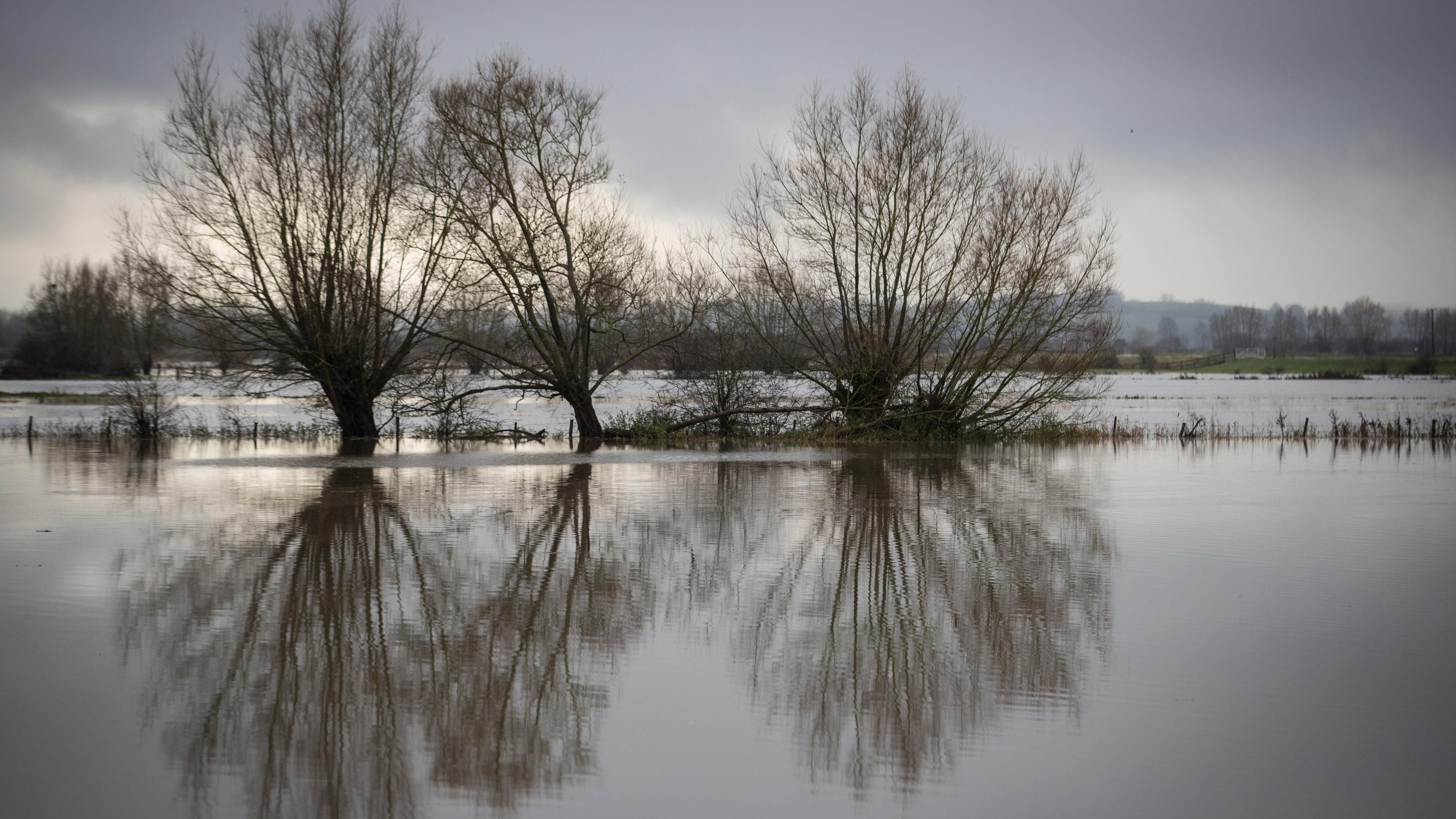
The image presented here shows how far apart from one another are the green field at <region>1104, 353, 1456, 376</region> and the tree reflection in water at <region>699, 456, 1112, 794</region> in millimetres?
91905

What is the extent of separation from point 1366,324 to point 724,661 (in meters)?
160

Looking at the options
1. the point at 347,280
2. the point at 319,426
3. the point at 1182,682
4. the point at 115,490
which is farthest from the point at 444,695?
the point at 319,426

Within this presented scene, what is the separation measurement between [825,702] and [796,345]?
2482cm

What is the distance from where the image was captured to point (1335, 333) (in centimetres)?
15250

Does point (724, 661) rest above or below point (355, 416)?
below

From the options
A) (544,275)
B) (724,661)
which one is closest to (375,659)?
(724,661)

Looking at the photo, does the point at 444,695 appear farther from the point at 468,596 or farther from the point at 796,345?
the point at 796,345

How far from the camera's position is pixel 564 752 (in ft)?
Answer: 19.3

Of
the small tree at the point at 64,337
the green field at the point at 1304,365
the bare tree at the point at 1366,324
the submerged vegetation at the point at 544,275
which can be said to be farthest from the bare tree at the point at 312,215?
the bare tree at the point at 1366,324

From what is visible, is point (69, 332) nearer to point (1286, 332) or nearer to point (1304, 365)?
point (1304, 365)

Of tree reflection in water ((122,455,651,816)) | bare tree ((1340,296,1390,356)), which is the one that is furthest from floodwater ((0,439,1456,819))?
bare tree ((1340,296,1390,356))

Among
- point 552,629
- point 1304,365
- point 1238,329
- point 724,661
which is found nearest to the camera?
point 724,661

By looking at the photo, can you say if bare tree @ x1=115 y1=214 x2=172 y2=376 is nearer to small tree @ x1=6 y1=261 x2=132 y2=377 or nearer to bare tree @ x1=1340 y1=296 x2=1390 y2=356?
small tree @ x1=6 y1=261 x2=132 y2=377

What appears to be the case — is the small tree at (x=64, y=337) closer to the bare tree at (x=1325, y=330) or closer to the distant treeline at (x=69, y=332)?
the distant treeline at (x=69, y=332)
